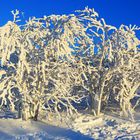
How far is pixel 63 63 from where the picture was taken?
14.8 metres

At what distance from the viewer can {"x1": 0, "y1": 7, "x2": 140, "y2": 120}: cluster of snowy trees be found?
47.8 ft

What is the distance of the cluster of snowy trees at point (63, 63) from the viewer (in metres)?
14.6

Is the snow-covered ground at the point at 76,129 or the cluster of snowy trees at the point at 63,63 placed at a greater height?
the cluster of snowy trees at the point at 63,63

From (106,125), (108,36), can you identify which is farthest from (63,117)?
(108,36)

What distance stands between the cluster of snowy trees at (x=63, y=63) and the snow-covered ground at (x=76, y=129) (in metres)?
0.49

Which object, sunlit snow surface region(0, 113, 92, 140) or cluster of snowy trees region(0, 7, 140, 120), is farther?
cluster of snowy trees region(0, 7, 140, 120)

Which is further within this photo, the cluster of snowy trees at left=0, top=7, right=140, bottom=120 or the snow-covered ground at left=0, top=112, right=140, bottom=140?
the cluster of snowy trees at left=0, top=7, right=140, bottom=120

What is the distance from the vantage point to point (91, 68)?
52.3 ft

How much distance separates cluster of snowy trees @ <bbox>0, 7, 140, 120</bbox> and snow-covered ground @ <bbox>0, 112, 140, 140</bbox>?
1.62 ft

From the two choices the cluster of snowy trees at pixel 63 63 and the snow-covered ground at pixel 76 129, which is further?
the cluster of snowy trees at pixel 63 63

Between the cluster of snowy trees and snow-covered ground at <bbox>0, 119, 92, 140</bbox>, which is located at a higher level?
the cluster of snowy trees

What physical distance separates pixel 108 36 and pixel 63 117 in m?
3.21

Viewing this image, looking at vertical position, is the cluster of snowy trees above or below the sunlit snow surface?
above

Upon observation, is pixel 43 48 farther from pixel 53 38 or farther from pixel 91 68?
pixel 91 68
